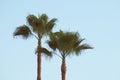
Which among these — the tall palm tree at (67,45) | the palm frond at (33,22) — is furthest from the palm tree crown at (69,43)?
the palm frond at (33,22)

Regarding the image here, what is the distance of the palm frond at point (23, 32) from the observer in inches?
1807

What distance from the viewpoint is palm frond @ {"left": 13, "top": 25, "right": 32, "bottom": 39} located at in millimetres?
45906

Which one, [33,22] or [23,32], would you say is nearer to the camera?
[33,22]

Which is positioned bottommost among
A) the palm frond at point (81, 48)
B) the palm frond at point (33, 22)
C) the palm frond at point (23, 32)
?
the palm frond at point (81, 48)

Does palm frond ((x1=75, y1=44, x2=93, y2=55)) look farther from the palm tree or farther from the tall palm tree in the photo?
the palm tree

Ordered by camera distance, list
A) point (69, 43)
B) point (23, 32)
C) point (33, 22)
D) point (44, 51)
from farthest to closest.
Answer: point (23, 32), point (33, 22), point (44, 51), point (69, 43)

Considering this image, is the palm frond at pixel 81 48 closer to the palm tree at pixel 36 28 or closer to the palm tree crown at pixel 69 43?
the palm tree crown at pixel 69 43

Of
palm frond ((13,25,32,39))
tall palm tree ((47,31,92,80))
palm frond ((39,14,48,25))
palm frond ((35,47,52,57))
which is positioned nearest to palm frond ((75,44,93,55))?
tall palm tree ((47,31,92,80))

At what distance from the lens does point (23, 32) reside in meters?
46.2

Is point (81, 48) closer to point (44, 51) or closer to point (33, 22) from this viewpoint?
point (44, 51)

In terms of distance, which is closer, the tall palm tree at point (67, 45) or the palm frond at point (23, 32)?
the tall palm tree at point (67, 45)

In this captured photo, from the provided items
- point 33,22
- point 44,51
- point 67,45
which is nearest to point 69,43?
point 67,45

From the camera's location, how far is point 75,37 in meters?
40.4

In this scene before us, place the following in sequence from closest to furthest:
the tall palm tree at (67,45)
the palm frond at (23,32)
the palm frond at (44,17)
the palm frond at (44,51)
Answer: the tall palm tree at (67,45) → the palm frond at (44,51) → the palm frond at (23,32) → the palm frond at (44,17)
